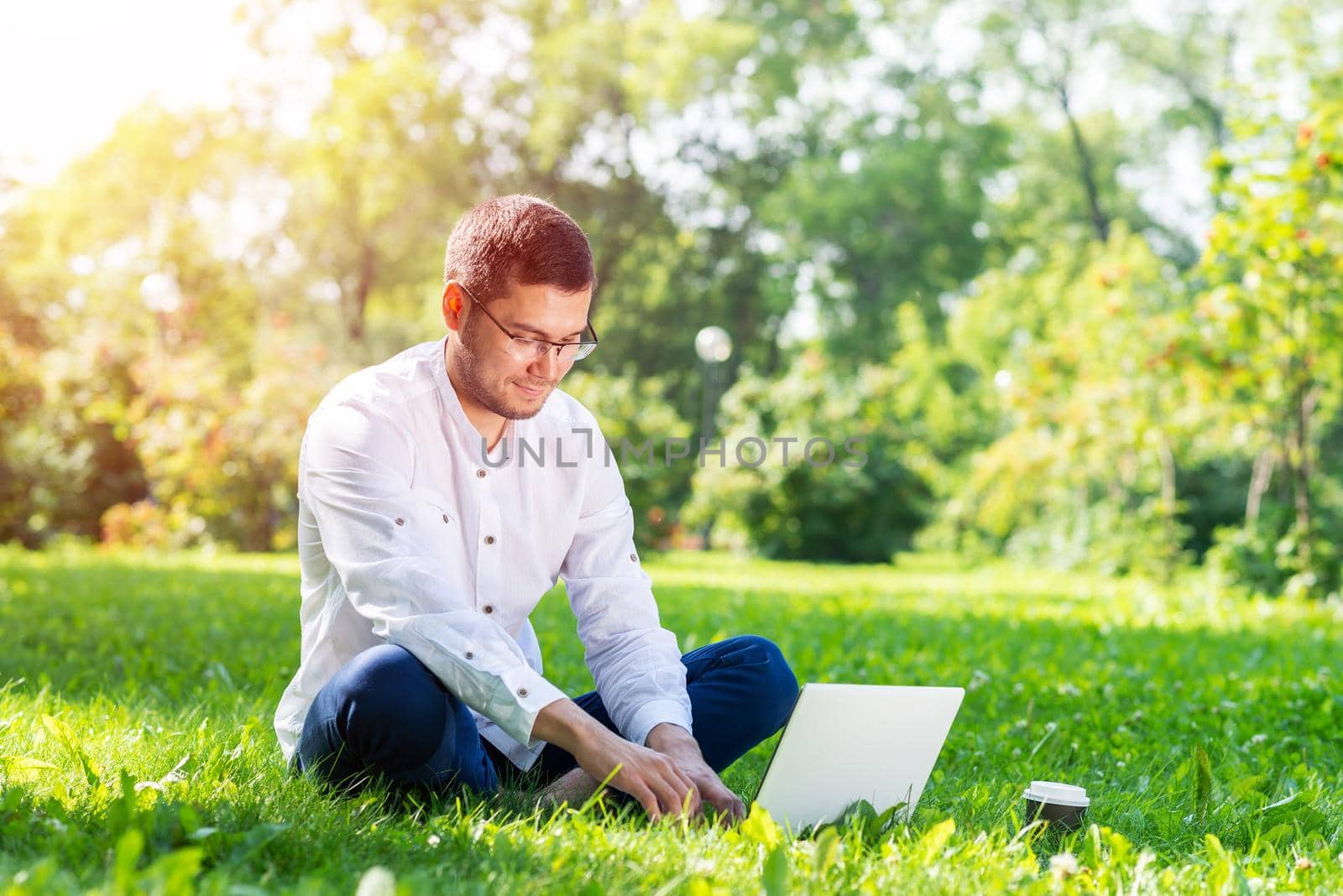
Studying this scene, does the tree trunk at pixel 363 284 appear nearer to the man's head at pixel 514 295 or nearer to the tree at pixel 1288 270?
the tree at pixel 1288 270

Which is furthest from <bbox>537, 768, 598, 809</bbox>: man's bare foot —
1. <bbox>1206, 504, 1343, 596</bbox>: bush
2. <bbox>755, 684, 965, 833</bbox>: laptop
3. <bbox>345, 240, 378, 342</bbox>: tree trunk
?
<bbox>345, 240, 378, 342</bbox>: tree trunk

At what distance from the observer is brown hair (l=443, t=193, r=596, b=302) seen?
231cm

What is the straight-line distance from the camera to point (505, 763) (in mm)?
2525

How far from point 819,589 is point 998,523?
6.09 m

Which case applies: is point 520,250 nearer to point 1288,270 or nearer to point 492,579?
point 492,579

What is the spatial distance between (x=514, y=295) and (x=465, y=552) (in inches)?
21.6

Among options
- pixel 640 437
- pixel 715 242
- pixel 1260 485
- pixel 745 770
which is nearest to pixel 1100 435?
pixel 1260 485

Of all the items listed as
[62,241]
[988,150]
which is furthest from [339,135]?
[988,150]

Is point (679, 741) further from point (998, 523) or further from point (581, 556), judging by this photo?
point (998, 523)

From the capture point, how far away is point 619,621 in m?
2.49

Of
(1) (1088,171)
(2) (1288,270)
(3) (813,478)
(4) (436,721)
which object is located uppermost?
(1) (1088,171)

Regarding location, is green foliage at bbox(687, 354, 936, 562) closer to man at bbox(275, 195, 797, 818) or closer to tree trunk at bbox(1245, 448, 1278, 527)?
tree trunk at bbox(1245, 448, 1278, 527)

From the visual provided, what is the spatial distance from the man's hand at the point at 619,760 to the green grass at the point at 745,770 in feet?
0.21

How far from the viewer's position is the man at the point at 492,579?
2.08 meters
